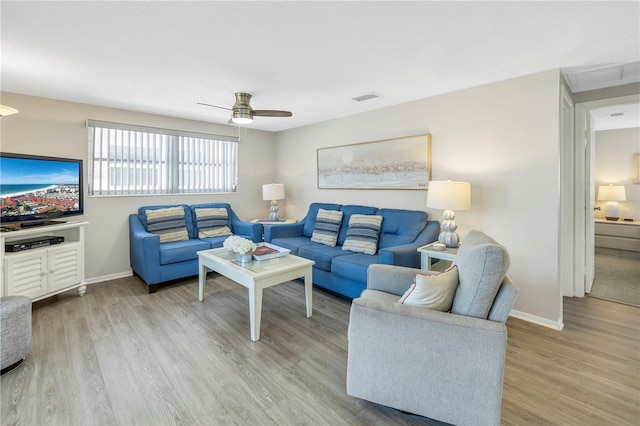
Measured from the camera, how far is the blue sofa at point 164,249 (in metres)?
3.40

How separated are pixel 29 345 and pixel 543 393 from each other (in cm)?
345

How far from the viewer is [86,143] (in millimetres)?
3676

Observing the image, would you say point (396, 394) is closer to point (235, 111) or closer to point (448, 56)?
point (448, 56)

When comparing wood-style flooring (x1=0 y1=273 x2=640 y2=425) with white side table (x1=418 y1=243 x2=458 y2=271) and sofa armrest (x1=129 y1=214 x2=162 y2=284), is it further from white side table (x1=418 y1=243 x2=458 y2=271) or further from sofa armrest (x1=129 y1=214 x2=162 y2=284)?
white side table (x1=418 y1=243 x2=458 y2=271)

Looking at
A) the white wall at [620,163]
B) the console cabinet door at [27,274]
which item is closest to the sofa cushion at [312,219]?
the console cabinet door at [27,274]

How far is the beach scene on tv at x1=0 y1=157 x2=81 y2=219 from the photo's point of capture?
9.39ft

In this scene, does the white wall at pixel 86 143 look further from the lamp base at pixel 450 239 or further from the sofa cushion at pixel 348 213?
the lamp base at pixel 450 239

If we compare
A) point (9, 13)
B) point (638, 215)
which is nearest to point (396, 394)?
point (9, 13)

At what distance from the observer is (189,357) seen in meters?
2.16

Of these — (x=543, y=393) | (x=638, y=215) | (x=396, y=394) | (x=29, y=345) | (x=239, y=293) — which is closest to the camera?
(x=396, y=394)

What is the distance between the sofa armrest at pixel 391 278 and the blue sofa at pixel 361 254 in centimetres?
48

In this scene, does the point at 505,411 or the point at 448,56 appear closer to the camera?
the point at 505,411

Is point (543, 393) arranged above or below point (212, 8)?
below

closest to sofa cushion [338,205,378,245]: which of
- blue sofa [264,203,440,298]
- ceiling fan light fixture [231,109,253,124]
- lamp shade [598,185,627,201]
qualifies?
blue sofa [264,203,440,298]
